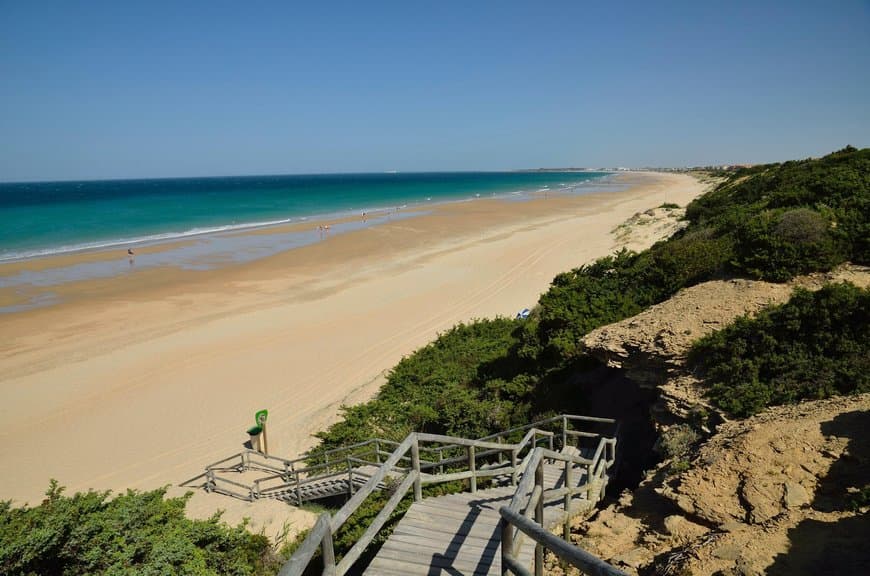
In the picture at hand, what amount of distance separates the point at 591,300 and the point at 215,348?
14.0 meters

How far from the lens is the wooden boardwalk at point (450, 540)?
477 cm

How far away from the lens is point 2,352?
18.7 metres

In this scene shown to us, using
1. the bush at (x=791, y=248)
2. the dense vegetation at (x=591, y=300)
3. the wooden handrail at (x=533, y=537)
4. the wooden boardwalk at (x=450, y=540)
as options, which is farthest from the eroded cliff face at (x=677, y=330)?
the wooden handrail at (x=533, y=537)

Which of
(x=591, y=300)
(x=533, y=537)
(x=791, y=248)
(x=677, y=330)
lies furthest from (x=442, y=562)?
(x=791, y=248)

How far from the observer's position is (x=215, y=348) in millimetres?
18578

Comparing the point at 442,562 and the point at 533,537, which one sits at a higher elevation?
the point at 533,537

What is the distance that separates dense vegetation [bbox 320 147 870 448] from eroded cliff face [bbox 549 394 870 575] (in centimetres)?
387

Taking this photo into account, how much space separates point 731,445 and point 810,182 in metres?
11.4

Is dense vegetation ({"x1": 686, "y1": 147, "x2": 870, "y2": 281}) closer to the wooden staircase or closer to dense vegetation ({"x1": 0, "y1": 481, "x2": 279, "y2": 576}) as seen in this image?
the wooden staircase

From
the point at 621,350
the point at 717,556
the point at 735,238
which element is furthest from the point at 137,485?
the point at 735,238

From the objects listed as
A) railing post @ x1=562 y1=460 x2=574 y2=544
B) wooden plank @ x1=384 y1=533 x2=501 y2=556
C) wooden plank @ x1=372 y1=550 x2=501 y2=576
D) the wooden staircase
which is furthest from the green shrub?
wooden plank @ x1=372 y1=550 x2=501 y2=576

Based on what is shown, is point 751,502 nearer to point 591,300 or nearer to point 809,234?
point 809,234

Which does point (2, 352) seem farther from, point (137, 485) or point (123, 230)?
point (123, 230)

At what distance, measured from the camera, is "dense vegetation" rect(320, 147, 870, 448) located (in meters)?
9.74
